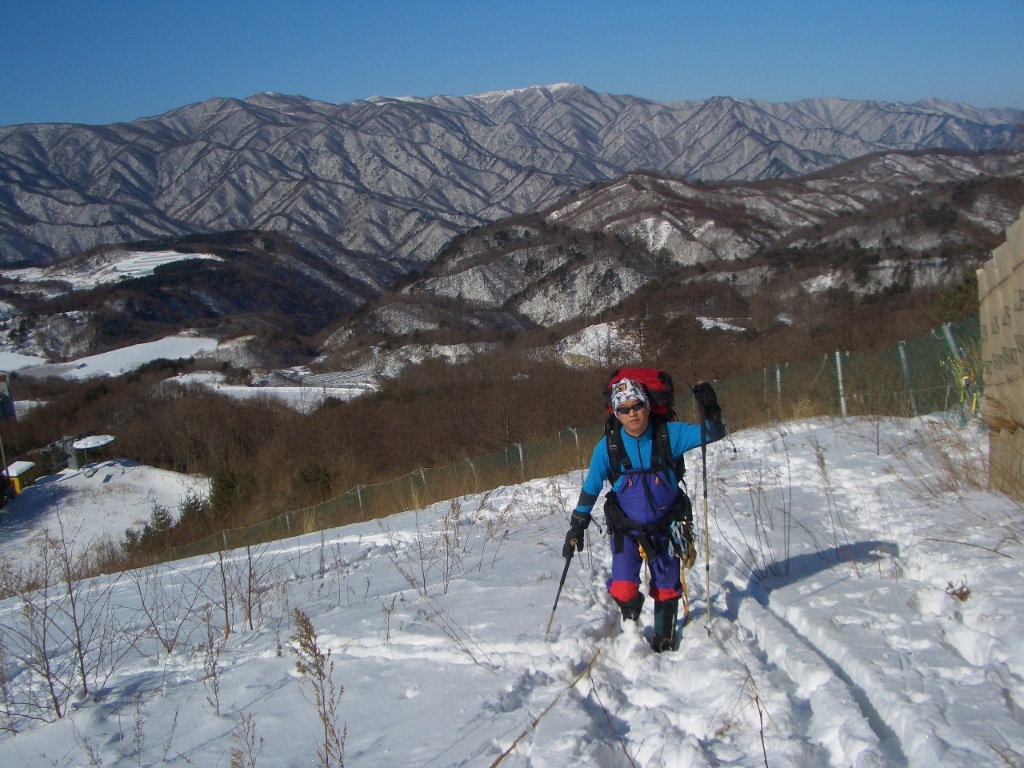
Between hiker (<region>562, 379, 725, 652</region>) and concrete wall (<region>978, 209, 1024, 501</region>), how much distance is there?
2364 millimetres

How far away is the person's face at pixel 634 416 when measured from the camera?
3770 millimetres

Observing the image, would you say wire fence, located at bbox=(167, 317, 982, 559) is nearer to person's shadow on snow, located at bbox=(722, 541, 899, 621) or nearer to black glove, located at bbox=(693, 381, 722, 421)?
person's shadow on snow, located at bbox=(722, 541, 899, 621)

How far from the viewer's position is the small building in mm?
33156

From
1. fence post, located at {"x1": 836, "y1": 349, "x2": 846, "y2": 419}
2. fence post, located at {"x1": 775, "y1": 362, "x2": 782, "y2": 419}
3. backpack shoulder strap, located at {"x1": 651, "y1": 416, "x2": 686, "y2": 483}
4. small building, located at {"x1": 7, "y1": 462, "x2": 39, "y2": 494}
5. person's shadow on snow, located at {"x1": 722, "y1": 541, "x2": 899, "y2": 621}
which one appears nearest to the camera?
backpack shoulder strap, located at {"x1": 651, "y1": 416, "x2": 686, "y2": 483}

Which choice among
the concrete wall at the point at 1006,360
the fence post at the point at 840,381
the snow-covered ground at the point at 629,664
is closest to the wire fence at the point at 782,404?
the fence post at the point at 840,381

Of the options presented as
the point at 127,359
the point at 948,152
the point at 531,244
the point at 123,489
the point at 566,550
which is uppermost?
the point at 948,152

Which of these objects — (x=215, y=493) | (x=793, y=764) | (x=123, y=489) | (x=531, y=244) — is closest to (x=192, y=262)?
(x=531, y=244)

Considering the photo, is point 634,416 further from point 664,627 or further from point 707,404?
point 664,627

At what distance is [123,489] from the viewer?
3441cm

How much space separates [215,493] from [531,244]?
2124 inches

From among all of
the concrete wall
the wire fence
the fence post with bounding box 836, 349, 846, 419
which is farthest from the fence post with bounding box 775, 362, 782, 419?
the concrete wall

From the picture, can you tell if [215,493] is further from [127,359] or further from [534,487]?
[127,359]

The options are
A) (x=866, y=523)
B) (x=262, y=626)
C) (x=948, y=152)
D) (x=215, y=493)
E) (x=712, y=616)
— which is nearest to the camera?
(x=712, y=616)

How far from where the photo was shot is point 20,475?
3462 centimetres
